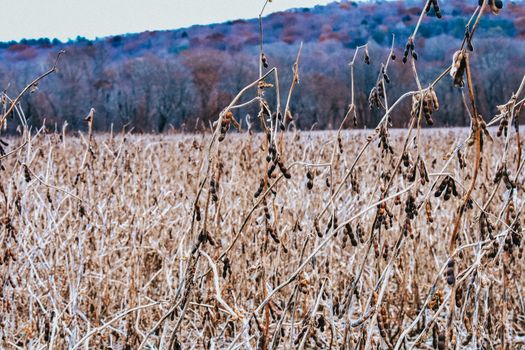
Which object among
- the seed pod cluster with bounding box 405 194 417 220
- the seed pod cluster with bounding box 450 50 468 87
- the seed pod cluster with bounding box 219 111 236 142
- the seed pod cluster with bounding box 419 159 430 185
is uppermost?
the seed pod cluster with bounding box 450 50 468 87

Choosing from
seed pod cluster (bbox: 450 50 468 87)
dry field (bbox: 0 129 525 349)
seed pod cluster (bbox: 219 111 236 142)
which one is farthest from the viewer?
dry field (bbox: 0 129 525 349)

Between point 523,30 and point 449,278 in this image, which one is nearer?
point 449,278

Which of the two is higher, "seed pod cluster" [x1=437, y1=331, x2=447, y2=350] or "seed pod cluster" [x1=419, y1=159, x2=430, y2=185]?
"seed pod cluster" [x1=419, y1=159, x2=430, y2=185]

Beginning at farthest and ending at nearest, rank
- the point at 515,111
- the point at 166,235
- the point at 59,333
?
1. the point at 166,235
2. the point at 59,333
3. the point at 515,111

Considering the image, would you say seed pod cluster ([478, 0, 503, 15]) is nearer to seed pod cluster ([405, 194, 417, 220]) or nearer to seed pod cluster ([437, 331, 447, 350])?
seed pod cluster ([405, 194, 417, 220])

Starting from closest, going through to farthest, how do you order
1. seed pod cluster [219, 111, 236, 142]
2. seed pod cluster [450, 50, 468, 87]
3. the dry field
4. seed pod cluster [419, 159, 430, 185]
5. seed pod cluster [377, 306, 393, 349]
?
seed pod cluster [450, 50, 468, 87]
seed pod cluster [219, 111, 236, 142]
seed pod cluster [419, 159, 430, 185]
seed pod cluster [377, 306, 393, 349]
the dry field

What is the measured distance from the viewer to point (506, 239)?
5.41 feet

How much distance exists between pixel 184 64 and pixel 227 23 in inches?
1346

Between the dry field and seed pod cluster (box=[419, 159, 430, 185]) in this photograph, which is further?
the dry field

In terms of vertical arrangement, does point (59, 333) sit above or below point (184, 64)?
below

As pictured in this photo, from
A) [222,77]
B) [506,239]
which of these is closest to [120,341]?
[506,239]

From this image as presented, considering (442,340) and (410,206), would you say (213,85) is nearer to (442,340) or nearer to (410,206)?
(410,206)

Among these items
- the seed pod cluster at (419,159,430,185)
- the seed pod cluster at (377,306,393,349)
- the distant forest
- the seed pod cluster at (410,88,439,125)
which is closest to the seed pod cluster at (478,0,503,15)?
the seed pod cluster at (410,88,439,125)

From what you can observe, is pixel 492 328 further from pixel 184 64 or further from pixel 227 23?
pixel 227 23
